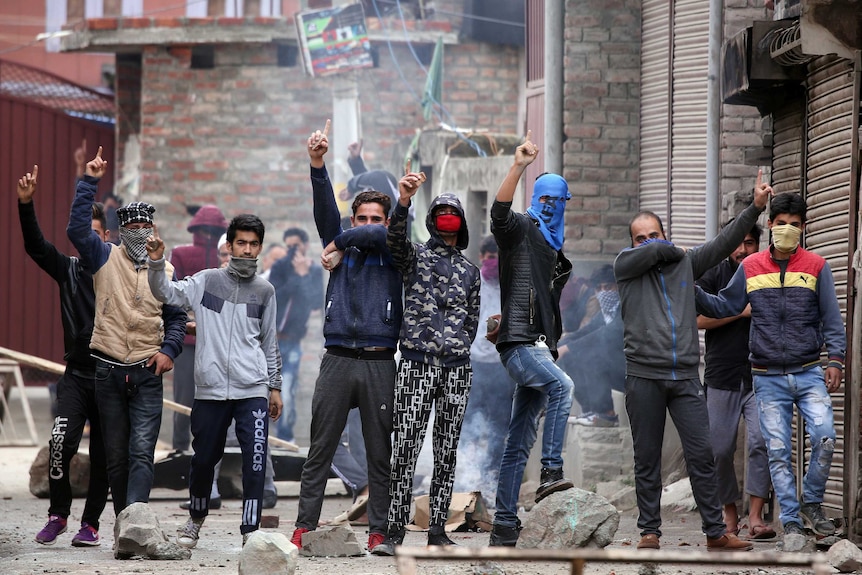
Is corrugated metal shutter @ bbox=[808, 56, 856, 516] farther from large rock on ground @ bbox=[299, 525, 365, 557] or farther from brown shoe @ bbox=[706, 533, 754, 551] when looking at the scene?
large rock on ground @ bbox=[299, 525, 365, 557]

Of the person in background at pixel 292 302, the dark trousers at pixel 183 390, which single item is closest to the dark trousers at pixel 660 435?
the dark trousers at pixel 183 390

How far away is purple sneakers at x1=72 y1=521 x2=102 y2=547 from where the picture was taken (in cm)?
725

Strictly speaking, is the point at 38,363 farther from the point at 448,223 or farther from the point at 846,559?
the point at 846,559

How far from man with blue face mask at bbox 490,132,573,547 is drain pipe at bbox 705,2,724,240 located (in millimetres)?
3083

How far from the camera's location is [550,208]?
7.05 meters

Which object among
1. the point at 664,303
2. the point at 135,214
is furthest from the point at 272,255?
the point at 664,303

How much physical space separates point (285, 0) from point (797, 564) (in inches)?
837

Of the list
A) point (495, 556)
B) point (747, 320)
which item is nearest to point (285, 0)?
point (747, 320)

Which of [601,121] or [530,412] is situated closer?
[530,412]

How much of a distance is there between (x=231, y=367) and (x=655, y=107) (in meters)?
5.58

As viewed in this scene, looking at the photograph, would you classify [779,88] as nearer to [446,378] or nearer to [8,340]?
[446,378]

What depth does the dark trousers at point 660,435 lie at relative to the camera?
6859 millimetres

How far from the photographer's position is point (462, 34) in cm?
1573

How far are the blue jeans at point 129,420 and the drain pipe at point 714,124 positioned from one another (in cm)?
455
